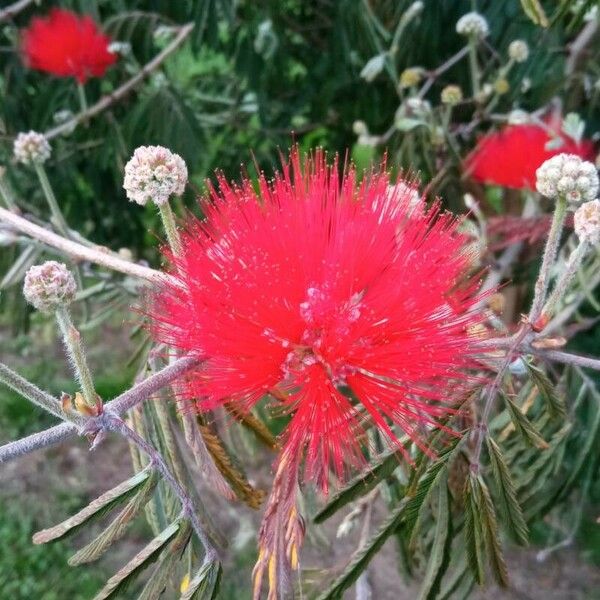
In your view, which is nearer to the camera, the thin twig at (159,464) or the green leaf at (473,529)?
the thin twig at (159,464)

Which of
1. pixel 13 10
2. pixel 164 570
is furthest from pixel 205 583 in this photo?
pixel 13 10

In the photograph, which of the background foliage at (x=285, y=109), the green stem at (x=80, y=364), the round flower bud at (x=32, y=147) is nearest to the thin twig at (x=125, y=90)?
the background foliage at (x=285, y=109)

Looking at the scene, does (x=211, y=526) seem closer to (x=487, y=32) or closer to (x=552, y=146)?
(x=552, y=146)

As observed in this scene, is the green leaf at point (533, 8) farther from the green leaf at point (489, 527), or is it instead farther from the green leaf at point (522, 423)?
the green leaf at point (489, 527)

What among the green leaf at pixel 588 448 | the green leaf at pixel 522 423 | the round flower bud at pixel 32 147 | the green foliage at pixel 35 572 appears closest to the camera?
the green leaf at pixel 522 423

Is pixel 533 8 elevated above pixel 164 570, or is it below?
above

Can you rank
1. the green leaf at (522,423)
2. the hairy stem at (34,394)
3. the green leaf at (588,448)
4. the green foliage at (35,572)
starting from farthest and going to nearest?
the green foliage at (35,572) < the green leaf at (588,448) < the green leaf at (522,423) < the hairy stem at (34,394)

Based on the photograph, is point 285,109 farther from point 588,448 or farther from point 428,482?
point 428,482
